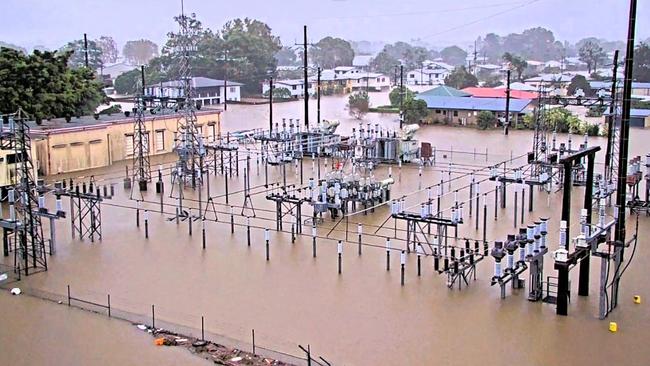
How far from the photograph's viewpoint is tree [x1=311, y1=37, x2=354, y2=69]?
81062 mm

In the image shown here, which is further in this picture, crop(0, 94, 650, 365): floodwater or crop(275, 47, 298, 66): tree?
crop(275, 47, 298, 66): tree

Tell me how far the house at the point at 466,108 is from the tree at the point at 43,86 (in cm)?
1488

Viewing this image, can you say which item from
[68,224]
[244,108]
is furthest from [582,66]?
[68,224]

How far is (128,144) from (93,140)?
171 centimetres

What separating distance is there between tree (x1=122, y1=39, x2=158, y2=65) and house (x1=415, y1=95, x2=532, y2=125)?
74338 millimetres

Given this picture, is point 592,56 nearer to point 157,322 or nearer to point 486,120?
point 486,120

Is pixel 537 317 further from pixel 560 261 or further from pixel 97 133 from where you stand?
pixel 97 133

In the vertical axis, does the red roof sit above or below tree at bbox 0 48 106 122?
below

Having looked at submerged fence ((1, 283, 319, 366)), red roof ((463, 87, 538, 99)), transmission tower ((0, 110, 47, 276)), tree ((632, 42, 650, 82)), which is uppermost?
tree ((632, 42, 650, 82))

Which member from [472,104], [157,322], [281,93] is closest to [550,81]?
[281,93]

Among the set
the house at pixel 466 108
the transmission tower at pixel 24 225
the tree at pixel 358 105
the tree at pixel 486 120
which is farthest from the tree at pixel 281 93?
the transmission tower at pixel 24 225

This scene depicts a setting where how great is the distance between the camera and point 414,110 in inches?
1377

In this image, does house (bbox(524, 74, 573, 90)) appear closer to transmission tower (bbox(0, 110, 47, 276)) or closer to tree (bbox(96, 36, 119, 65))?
transmission tower (bbox(0, 110, 47, 276))

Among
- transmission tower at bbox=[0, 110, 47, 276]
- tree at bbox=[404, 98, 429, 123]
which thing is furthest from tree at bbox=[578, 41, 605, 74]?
transmission tower at bbox=[0, 110, 47, 276]
